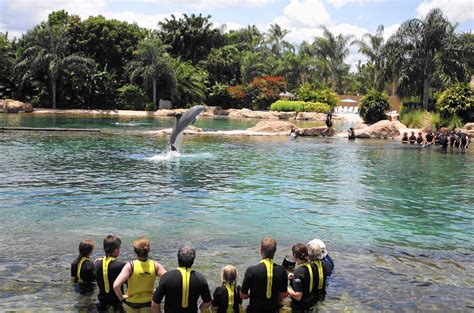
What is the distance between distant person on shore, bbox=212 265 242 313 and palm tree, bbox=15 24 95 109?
55588 millimetres

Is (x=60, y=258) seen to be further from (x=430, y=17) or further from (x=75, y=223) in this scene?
(x=430, y=17)

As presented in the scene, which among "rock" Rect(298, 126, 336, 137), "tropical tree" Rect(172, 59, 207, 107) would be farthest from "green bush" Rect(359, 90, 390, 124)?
"tropical tree" Rect(172, 59, 207, 107)

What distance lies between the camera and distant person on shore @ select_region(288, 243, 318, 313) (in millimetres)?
6590

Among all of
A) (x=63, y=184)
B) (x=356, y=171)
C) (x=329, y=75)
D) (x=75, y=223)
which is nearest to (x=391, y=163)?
(x=356, y=171)

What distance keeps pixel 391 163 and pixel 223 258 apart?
15.2 meters

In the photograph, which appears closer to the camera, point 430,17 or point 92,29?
point 430,17

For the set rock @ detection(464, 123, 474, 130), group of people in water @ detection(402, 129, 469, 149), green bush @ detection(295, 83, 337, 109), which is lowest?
group of people in water @ detection(402, 129, 469, 149)

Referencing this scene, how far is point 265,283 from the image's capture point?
245 inches

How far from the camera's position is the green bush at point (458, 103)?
121 ft

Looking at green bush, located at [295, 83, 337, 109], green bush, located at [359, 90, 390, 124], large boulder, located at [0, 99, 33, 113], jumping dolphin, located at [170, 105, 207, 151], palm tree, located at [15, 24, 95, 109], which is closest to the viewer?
jumping dolphin, located at [170, 105, 207, 151]

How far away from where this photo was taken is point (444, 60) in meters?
42.4

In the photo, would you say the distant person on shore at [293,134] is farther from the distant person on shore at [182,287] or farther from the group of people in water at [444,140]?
the distant person on shore at [182,287]

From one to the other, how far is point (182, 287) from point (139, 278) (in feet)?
2.22

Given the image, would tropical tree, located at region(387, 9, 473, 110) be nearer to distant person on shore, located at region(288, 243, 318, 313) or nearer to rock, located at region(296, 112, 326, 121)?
rock, located at region(296, 112, 326, 121)
